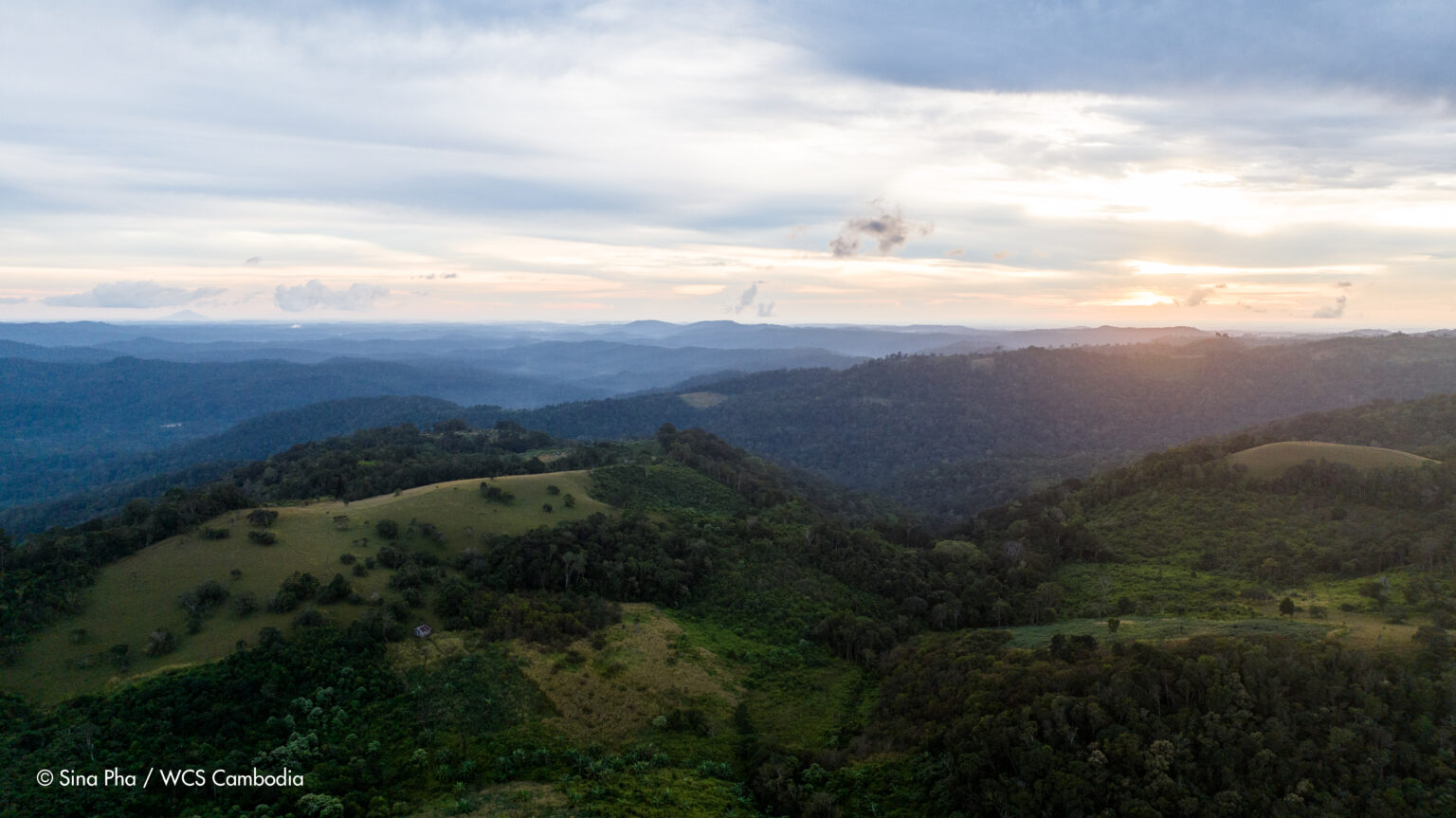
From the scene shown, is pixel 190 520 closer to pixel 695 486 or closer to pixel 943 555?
pixel 695 486

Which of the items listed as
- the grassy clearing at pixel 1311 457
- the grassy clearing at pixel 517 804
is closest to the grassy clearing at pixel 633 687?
the grassy clearing at pixel 517 804

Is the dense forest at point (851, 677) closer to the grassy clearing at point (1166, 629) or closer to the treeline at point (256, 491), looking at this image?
the treeline at point (256, 491)

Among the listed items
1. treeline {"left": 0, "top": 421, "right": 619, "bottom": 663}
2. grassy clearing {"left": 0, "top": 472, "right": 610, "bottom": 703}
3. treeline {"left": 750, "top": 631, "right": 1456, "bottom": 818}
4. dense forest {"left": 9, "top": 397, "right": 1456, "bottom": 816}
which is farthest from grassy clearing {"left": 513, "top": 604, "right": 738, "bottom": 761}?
treeline {"left": 0, "top": 421, "right": 619, "bottom": 663}

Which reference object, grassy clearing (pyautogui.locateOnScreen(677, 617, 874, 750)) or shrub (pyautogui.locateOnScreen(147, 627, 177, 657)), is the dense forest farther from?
shrub (pyautogui.locateOnScreen(147, 627, 177, 657))

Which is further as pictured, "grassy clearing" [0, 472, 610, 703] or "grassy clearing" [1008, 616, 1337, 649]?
"grassy clearing" [0, 472, 610, 703]

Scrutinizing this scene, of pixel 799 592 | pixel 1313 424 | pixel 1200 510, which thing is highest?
pixel 1313 424

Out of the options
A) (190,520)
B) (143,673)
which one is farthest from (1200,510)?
(190,520)
